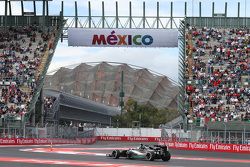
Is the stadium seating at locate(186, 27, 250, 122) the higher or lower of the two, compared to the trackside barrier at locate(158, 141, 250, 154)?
higher

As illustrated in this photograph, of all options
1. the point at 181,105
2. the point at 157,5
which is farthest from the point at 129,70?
the point at 181,105

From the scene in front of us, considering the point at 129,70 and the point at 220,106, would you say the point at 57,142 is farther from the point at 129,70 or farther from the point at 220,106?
the point at 129,70

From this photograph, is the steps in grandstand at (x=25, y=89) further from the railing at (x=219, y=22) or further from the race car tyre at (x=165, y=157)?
the race car tyre at (x=165, y=157)

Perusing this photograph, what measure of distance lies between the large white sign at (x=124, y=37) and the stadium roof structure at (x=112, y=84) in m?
77.7

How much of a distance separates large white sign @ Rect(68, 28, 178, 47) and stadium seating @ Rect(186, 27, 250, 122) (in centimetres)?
305

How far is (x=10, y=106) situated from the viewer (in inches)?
2655

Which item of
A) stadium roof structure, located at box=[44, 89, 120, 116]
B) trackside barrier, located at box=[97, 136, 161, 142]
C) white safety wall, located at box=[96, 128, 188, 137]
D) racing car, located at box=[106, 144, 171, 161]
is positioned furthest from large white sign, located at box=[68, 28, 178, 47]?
racing car, located at box=[106, 144, 171, 161]

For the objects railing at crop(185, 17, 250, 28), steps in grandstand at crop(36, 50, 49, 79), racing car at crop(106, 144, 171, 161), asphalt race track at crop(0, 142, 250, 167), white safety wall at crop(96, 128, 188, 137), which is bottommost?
asphalt race track at crop(0, 142, 250, 167)

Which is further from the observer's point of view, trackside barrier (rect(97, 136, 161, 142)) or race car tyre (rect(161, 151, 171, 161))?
trackside barrier (rect(97, 136, 161, 142))

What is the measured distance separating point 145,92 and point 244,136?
112 meters

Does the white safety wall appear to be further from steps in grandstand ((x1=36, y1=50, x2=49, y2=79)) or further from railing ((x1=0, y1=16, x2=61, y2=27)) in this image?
railing ((x1=0, y1=16, x2=61, y2=27))

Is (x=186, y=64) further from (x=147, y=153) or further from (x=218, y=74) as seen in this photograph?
(x=147, y=153)

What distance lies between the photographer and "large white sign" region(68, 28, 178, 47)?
7725 cm

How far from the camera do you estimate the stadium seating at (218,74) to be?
67.5 m
